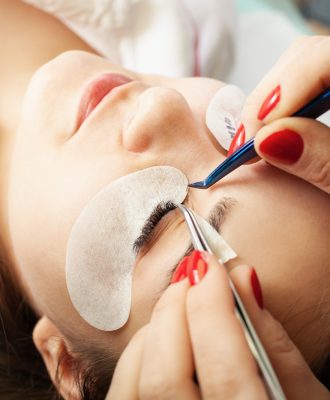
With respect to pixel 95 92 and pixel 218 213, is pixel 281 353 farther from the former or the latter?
pixel 95 92

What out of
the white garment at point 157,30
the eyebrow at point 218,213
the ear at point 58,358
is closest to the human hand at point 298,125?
the eyebrow at point 218,213

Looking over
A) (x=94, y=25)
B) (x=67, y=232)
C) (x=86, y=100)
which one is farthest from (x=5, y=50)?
(x=67, y=232)

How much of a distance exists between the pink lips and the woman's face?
0.01 metres

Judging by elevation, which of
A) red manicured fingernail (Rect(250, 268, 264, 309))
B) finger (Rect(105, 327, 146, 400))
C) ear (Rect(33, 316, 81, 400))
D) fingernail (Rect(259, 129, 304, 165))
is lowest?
ear (Rect(33, 316, 81, 400))

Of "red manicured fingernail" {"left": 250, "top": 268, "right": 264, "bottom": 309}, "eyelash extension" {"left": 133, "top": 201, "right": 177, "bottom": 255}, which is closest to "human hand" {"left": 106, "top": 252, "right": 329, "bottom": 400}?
"red manicured fingernail" {"left": 250, "top": 268, "right": 264, "bottom": 309}

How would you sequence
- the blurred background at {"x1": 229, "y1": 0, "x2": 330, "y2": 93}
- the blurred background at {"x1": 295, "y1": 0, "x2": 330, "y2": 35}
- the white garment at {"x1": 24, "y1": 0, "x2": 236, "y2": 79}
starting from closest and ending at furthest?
the white garment at {"x1": 24, "y1": 0, "x2": 236, "y2": 79}, the blurred background at {"x1": 229, "y1": 0, "x2": 330, "y2": 93}, the blurred background at {"x1": 295, "y1": 0, "x2": 330, "y2": 35}

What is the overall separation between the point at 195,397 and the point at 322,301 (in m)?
0.27

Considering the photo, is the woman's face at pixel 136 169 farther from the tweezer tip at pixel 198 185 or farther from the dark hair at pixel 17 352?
the dark hair at pixel 17 352

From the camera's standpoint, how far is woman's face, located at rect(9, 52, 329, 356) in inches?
24.9

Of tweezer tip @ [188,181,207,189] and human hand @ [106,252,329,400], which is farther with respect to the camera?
tweezer tip @ [188,181,207,189]

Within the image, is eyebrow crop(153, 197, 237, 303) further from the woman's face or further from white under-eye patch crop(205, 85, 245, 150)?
white under-eye patch crop(205, 85, 245, 150)

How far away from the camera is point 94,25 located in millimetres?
1144

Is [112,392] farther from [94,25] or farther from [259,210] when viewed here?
[94,25]

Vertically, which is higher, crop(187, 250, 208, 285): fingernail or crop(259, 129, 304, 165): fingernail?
crop(259, 129, 304, 165): fingernail
